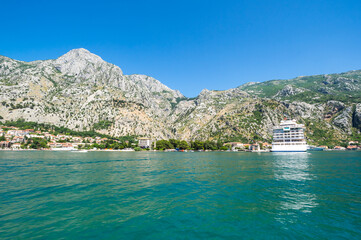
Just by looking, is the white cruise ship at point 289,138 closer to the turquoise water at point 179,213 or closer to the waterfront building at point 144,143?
the waterfront building at point 144,143

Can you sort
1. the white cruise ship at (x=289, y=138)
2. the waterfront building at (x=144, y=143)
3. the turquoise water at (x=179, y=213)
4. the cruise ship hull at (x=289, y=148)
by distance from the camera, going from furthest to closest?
the waterfront building at (x=144, y=143), the white cruise ship at (x=289, y=138), the cruise ship hull at (x=289, y=148), the turquoise water at (x=179, y=213)

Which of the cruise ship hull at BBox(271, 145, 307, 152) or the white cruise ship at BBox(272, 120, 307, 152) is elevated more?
the white cruise ship at BBox(272, 120, 307, 152)

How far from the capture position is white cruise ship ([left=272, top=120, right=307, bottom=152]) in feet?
409

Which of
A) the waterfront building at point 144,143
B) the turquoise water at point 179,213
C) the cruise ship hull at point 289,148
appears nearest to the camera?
the turquoise water at point 179,213

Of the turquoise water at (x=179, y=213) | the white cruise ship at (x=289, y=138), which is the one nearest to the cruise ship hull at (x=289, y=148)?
the white cruise ship at (x=289, y=138)

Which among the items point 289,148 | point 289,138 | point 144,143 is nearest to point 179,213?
point 289,148

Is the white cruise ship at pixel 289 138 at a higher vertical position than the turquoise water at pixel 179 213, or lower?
higher

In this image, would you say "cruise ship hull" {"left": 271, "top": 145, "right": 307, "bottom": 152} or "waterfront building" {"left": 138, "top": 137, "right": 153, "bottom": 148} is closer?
"cruise ship hull" {"left": 271, "top": 145, "right": 307, "bottom": 152}

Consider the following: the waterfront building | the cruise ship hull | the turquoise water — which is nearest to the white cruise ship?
the cruise ship hull

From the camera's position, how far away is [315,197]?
16922mm

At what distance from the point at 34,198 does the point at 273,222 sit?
19.0 m

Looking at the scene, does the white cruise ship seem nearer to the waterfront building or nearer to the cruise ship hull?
the cruise ship hull

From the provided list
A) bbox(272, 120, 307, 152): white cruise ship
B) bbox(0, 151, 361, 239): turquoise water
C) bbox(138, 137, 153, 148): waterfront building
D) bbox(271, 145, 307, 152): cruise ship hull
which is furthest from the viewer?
bbox(138, 137, 153, 148): waterfront building

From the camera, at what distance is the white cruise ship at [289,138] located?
12481cm
